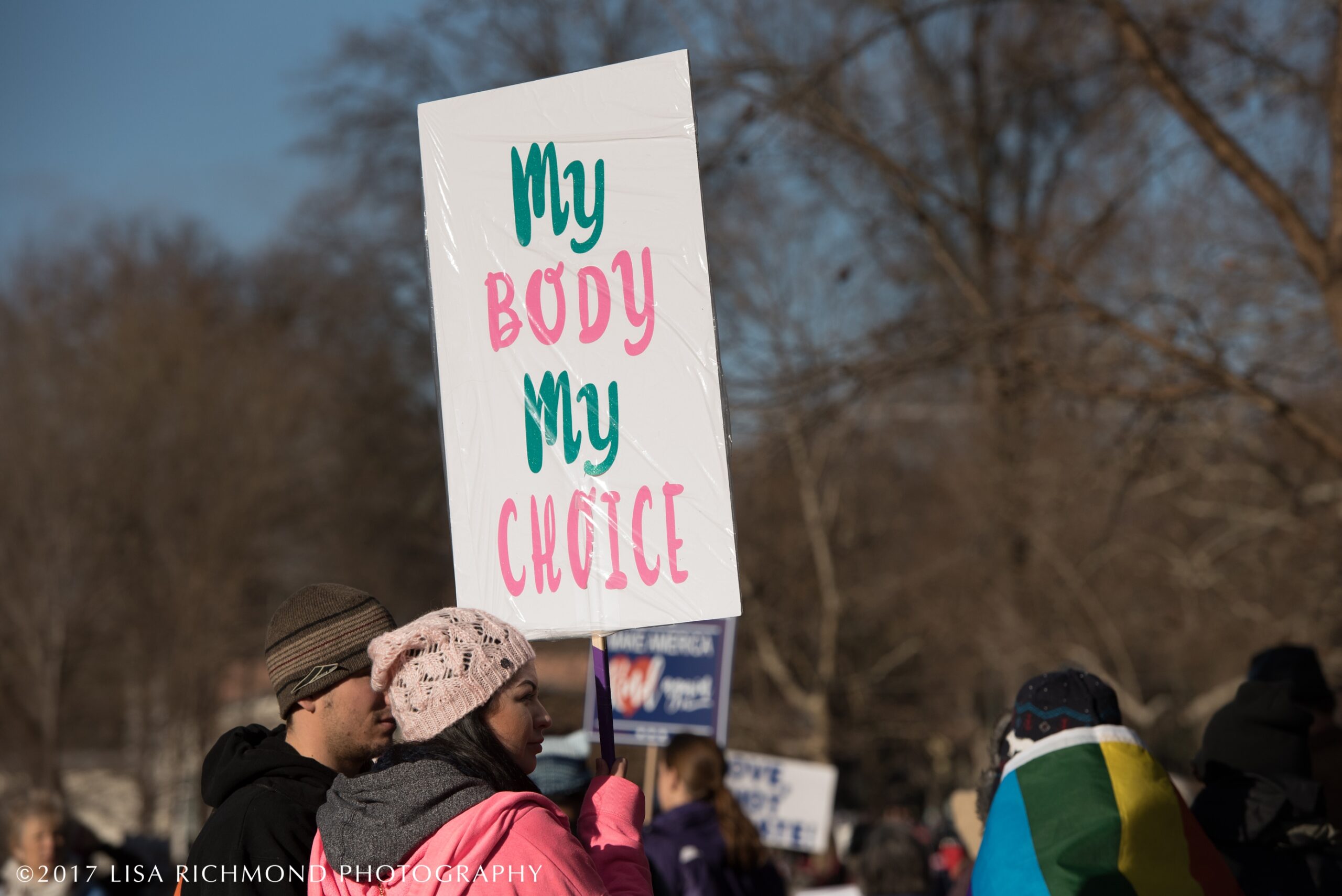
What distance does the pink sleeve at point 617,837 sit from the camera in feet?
7.98

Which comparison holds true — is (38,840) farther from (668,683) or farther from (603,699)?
(668,683)

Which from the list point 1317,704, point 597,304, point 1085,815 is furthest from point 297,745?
point 1317,704

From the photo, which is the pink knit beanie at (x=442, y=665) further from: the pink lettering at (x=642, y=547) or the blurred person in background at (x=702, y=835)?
the blurred person in background at (x=702, y=835)

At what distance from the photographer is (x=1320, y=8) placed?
632cm

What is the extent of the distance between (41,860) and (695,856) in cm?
245

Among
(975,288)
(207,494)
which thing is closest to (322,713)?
(975,288)

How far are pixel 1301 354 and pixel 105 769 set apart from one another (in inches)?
878

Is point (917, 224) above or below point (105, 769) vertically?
above

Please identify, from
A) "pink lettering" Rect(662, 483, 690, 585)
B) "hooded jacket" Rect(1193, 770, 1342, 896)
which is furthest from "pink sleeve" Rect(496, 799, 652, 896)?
"hooded jacket" Rect(1193, 770, 1342, 896)

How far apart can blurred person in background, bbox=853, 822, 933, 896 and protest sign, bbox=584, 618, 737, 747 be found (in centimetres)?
293

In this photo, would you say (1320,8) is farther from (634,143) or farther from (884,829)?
(634,143)

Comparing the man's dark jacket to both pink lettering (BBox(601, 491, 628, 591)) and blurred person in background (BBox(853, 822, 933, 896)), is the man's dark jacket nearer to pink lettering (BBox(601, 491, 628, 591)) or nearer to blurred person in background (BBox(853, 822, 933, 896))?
pink lettering (BBox(601, 491, 628, 591))

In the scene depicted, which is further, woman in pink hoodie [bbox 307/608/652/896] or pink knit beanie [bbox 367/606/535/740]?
pink knit beanie [bbox 367/606/535/740]

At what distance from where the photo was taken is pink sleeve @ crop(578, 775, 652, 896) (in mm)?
2432
